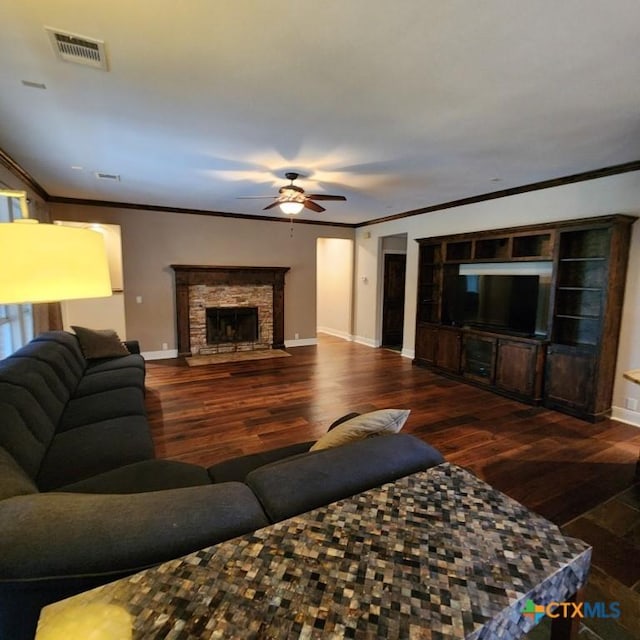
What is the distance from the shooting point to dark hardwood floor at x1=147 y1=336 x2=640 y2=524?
9.01 feet

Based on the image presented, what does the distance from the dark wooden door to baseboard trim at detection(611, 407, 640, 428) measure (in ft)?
13.7

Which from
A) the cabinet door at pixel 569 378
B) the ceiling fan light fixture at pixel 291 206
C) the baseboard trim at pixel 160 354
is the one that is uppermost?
the ceiling fan light fixture at pixel 291 206

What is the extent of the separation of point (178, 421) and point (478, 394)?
143 inches

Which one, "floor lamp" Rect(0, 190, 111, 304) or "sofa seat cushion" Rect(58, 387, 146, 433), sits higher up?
"floor lamp" Rect(0, 190, 111, 304)

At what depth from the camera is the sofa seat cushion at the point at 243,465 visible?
5.98 feet

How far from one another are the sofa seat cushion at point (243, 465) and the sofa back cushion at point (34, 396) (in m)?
0.87

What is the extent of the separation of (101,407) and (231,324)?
4.44m

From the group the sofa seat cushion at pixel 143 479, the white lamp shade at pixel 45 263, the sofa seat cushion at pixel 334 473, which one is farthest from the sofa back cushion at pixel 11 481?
the sofa seat cushion at pixel 334 473

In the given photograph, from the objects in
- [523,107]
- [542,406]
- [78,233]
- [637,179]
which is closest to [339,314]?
[542,406]

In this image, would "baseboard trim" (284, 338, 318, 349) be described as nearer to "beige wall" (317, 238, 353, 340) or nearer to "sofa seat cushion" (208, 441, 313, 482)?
"beige wall" (317, 238, 353, 340)

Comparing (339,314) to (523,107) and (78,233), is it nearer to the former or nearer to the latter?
(523,107)

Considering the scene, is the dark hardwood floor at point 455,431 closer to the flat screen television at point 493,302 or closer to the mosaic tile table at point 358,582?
the flat screen television at point 493,302

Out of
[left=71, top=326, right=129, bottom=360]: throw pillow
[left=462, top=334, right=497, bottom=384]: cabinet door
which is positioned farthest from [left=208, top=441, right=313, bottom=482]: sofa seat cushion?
[left=462, top=334, right=497, bottom=384]: cabinet door

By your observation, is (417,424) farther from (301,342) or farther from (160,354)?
(160,354)
